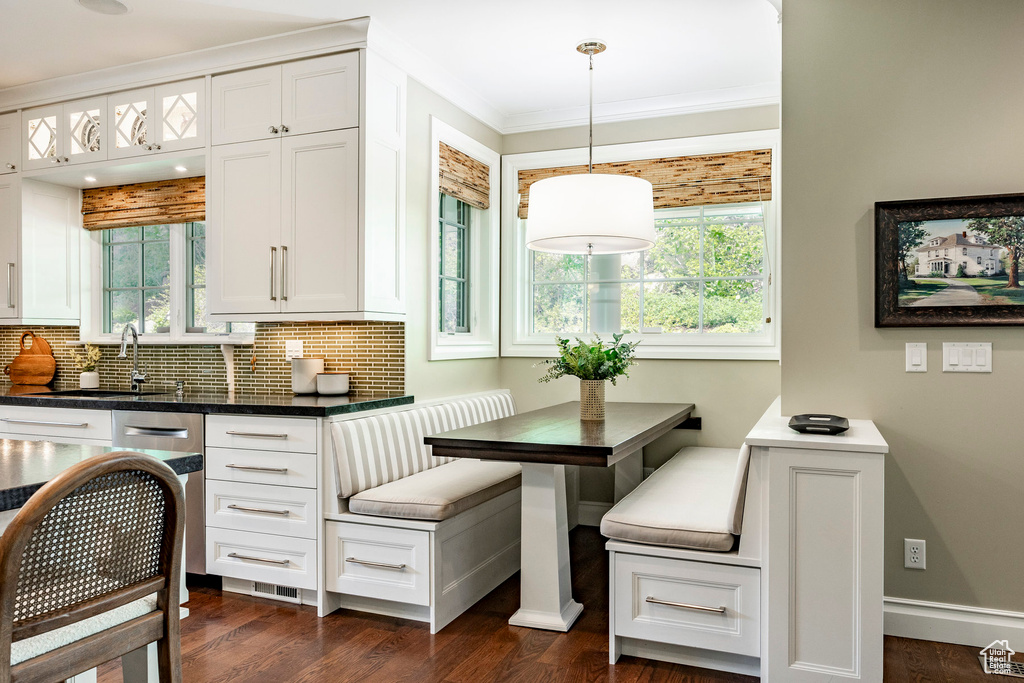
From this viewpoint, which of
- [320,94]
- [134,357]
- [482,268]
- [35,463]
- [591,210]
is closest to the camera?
[35,463]

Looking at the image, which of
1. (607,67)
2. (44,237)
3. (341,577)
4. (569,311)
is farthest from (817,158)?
(44,237)

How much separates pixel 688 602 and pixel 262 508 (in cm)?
186

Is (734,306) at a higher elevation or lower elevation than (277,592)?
higher

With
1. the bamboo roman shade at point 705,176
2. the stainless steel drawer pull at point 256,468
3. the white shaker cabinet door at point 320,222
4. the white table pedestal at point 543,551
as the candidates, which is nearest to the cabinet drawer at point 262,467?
the stainless steel drawer pull at point 256,468

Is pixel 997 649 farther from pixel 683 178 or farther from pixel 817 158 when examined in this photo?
pixel 683 178

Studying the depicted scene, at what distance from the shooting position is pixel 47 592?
1169 mm

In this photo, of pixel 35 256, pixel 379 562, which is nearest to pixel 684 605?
pixel 379 562

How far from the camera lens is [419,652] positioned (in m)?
2.71

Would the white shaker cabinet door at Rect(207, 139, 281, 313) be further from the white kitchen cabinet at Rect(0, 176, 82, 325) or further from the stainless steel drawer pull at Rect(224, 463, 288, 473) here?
the white kitchen cabinet at Rect(0, 176, 82, 325)

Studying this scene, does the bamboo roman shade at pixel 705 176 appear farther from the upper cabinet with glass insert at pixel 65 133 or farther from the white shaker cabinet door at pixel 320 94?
the upper cabinet with glass insert at pixel 65 133

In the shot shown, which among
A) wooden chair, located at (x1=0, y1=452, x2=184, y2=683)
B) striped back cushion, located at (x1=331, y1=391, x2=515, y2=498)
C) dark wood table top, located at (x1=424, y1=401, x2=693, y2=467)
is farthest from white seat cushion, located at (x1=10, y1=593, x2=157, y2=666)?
striped back cushion, located at (x1=331, y1=391, x2=515, y2=498)

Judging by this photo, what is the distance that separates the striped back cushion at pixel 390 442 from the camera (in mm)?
3094

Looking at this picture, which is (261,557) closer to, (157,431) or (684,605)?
(157,431)

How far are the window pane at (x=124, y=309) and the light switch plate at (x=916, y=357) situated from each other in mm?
4166
